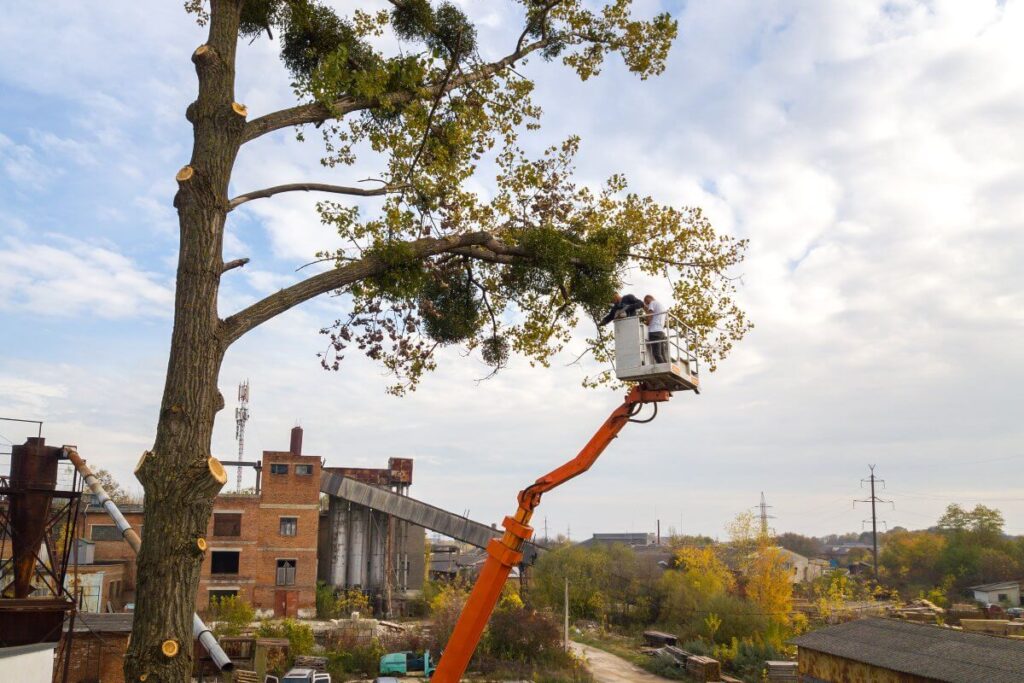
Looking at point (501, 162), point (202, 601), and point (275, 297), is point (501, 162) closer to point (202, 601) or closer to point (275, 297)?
point (275, 297)

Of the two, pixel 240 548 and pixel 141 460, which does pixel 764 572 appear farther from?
pixel 141 460

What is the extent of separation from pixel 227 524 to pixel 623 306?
38.0 metres

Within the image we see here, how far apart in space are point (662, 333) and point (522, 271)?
1.86 metres

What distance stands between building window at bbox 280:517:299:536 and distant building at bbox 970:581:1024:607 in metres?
50.4

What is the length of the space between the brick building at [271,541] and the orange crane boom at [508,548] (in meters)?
35.2

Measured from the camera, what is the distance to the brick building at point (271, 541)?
41.0 meters

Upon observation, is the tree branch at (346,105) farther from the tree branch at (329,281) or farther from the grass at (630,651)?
the grass at (630,651)

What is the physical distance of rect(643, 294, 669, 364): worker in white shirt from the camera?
914 cm

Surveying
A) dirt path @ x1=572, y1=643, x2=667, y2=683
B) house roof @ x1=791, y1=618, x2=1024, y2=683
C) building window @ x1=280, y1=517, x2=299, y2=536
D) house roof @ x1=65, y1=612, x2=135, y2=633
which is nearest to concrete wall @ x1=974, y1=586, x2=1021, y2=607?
dirt path @ x1=572, y1=643, x2=667, y2=683

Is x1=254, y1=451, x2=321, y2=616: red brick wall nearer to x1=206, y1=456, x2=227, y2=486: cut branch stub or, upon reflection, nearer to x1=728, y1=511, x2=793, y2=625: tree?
x1=728, y1=511, x2=793, y2=625: tree

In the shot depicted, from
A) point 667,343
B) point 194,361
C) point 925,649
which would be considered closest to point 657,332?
point 667,343

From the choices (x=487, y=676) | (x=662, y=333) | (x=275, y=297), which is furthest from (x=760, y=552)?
(x=275, y=297)

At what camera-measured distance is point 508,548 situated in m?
8.85

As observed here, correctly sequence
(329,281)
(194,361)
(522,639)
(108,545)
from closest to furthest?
(194,361) → (329,281) → (522,639) → (108,545)
